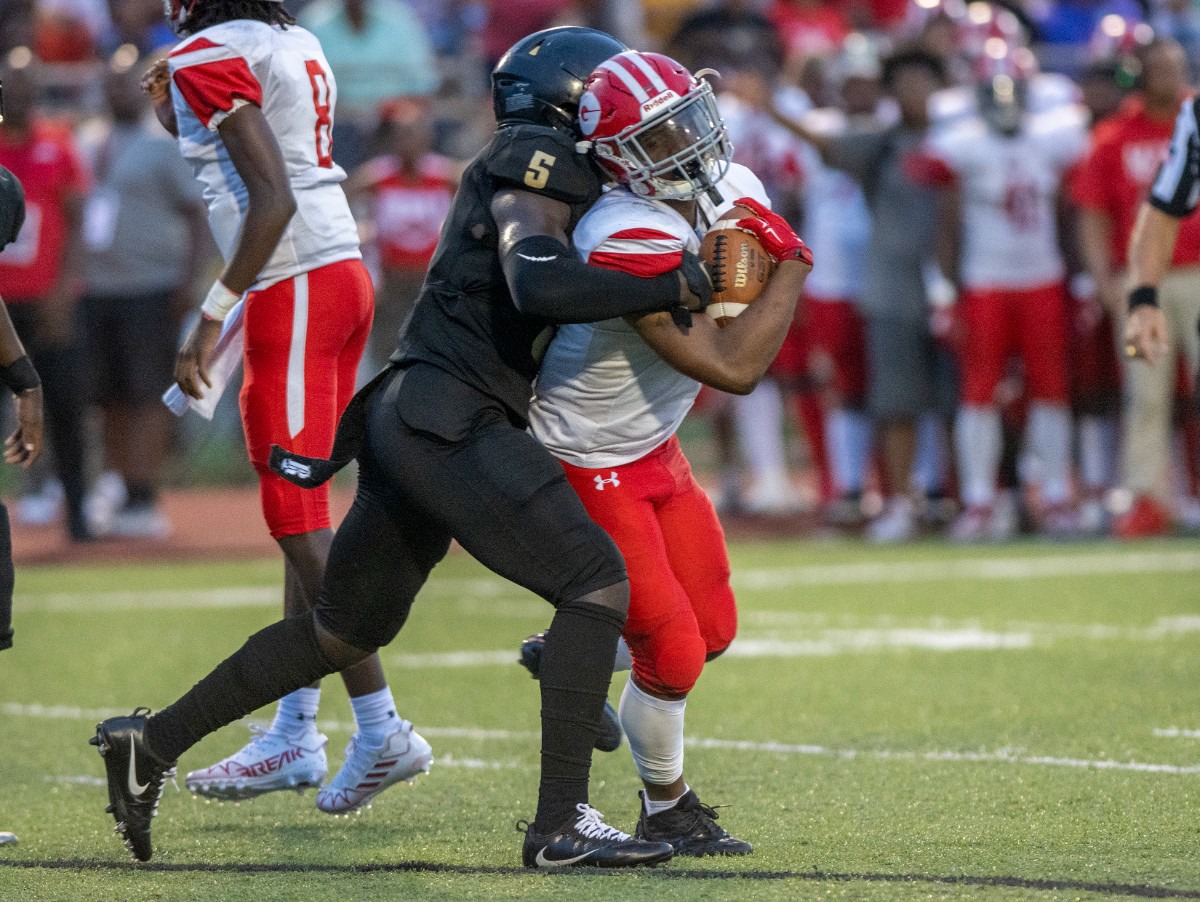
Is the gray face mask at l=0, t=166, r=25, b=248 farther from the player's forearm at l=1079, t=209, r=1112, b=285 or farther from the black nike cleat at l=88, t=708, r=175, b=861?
the player's forearm at l=1079, t=209, r=1112, b=285

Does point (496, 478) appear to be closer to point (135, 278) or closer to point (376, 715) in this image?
point (376, 715)

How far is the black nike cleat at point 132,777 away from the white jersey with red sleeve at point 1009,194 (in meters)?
7.32

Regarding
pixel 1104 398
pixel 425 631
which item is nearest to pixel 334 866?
pixel 425 631

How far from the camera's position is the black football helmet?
436cm

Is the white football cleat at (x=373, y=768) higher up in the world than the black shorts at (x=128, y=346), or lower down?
higher up

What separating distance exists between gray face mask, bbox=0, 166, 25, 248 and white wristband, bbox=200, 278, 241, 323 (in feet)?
1.65

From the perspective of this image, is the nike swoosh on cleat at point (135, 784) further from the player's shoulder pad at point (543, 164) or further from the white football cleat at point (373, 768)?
the player's shoulder pad at point (543, 164)

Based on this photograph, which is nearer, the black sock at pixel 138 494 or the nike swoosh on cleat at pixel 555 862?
the nike swoosh on cleat at pixel 555 862

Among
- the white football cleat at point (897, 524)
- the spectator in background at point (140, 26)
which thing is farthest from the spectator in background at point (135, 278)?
the white football cleat at point (897, 524)

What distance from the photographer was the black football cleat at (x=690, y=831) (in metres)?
4.20

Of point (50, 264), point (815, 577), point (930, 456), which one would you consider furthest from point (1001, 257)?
point (50, 264)

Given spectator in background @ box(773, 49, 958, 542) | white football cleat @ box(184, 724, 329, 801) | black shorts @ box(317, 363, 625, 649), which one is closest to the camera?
black shorts @ box(317, 363, 625, 649)

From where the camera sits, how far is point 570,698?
Answer: 13.3 ft

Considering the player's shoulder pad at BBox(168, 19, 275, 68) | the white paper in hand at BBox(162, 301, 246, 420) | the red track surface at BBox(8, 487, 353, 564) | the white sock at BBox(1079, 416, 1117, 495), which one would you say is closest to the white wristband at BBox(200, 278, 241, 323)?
the white paper in hand at BBox(162, 301, 246, 420)
